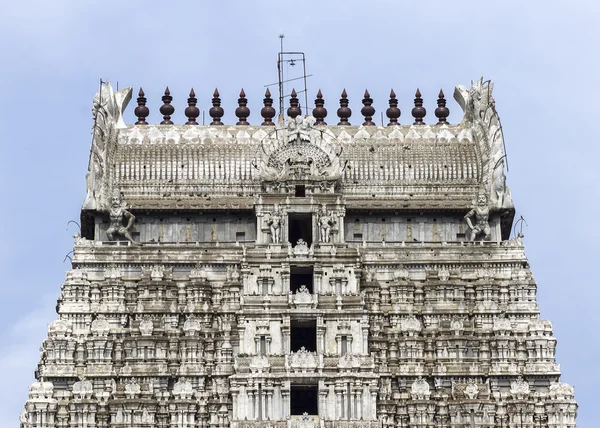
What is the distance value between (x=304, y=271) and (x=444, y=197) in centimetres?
1078

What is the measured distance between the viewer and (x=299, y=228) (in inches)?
4380

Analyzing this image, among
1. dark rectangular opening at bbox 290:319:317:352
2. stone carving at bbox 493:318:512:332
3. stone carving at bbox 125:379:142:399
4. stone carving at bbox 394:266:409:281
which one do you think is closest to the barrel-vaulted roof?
stone carving at bbox 394:266:409:281

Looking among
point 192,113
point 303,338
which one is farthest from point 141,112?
point 303,338

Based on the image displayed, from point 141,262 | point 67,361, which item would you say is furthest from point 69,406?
point 141,262

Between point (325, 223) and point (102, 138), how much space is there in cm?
1444

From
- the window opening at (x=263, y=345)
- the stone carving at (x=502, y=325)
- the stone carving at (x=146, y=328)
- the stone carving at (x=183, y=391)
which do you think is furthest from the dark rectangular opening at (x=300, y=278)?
the stone carving at (x=502, y=325)

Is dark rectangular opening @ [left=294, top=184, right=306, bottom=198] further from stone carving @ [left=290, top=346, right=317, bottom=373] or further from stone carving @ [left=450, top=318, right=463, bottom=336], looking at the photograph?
stone carving @ [left=450, top=318, right=463, bottom=336]

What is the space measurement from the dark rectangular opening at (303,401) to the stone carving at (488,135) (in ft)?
53.1

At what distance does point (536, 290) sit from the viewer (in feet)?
355

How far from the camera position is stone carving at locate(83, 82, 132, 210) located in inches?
Result: 4380

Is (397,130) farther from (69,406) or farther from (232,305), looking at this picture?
(69,406)

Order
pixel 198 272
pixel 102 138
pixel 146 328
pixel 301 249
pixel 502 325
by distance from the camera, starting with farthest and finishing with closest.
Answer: pixel 102 138
pixel 198 272
pixel 301 249
pixel 502 325
pixel 146 328

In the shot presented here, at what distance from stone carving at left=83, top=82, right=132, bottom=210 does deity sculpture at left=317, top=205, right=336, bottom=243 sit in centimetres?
1220

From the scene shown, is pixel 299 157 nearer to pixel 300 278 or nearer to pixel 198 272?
pixel 300 278
